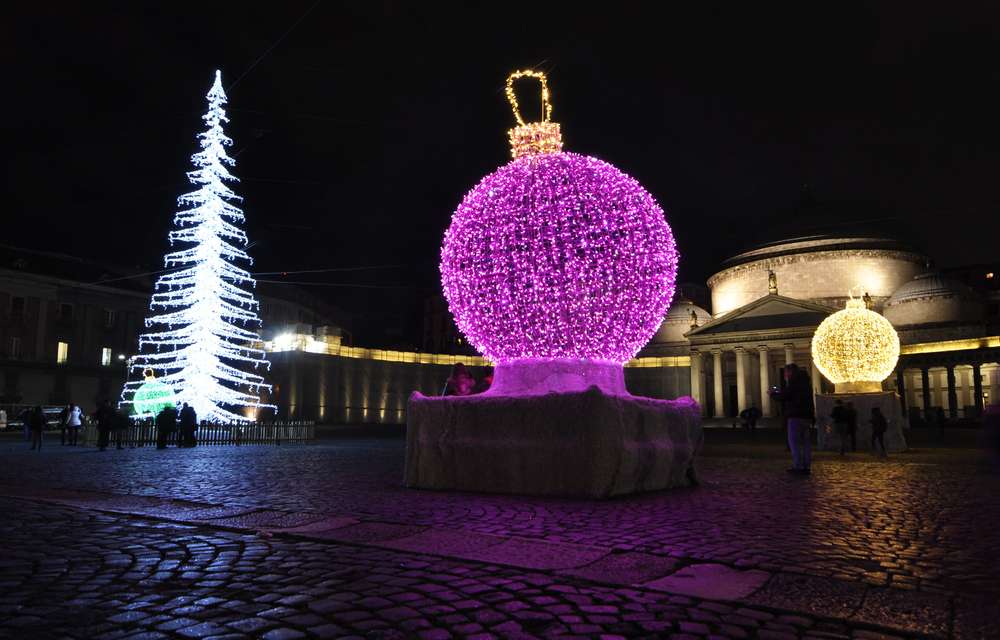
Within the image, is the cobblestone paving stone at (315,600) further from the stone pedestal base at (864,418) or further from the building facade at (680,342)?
the building facade at (680,342)

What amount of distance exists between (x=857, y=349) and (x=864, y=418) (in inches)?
99.4

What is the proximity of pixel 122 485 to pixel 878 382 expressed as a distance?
74.5 feet

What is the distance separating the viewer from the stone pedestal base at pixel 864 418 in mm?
23031

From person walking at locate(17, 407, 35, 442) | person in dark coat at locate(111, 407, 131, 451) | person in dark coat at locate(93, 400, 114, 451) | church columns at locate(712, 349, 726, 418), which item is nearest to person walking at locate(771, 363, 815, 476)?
person in dark coat at locate(93, 400, 114, 451)

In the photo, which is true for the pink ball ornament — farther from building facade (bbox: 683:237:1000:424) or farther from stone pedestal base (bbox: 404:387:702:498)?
building facade (bbox: 683:237:1000:424)

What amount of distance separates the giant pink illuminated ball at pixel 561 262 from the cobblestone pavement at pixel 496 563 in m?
2.29

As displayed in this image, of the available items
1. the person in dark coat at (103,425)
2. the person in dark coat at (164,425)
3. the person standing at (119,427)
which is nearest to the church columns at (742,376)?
the person in dark coat at (164,425)

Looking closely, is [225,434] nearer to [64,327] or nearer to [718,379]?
[64,327]

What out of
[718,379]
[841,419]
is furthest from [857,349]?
[718,379]

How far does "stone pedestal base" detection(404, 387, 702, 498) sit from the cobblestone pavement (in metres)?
0.44

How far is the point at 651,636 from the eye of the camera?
359 centimetres

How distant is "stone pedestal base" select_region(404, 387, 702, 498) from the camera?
8.95 metres

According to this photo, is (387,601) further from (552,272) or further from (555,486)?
(552,272)

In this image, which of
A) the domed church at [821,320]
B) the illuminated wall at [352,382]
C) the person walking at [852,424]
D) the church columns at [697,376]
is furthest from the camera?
the church columns at [697,376]
